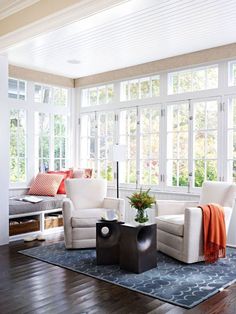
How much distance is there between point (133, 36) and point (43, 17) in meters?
1.33

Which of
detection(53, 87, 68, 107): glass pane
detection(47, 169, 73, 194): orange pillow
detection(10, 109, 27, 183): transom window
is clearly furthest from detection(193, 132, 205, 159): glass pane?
detection(10, 109, 27, 183): transom window

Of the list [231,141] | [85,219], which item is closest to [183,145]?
[231,141]

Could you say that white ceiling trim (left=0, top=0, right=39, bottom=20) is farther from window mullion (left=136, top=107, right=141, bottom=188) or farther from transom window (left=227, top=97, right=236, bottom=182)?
transom window (left=227, top=97, right=236, bottom=182)

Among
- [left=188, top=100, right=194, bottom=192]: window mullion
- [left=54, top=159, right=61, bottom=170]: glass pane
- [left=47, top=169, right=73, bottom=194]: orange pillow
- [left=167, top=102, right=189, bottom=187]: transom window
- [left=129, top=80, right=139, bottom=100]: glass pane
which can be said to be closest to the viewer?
[left=188, top=100, right=194, bottom=192]: window mullion

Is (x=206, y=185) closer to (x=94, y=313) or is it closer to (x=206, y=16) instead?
(x=206, y=16)

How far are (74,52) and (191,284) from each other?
144 inches

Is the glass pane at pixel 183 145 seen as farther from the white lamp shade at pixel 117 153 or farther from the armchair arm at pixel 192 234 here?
the armchair arm at pixel 192 234

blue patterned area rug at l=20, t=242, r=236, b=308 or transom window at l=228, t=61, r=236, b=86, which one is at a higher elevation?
transom window at l=228, t=61, r=236, b=86

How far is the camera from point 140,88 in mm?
6129

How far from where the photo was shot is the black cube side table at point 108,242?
3986 millimetres

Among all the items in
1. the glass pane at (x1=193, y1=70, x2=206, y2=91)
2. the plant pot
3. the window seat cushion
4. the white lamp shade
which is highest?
the glass pane at (x1=193, y1=70, x2=206, y2=91)

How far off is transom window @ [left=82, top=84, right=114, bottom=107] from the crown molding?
7.99 ft

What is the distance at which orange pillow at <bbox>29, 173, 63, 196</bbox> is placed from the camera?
6074 millimetres

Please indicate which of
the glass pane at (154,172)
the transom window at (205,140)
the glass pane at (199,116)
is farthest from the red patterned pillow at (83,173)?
the glass pane at (199,116)
